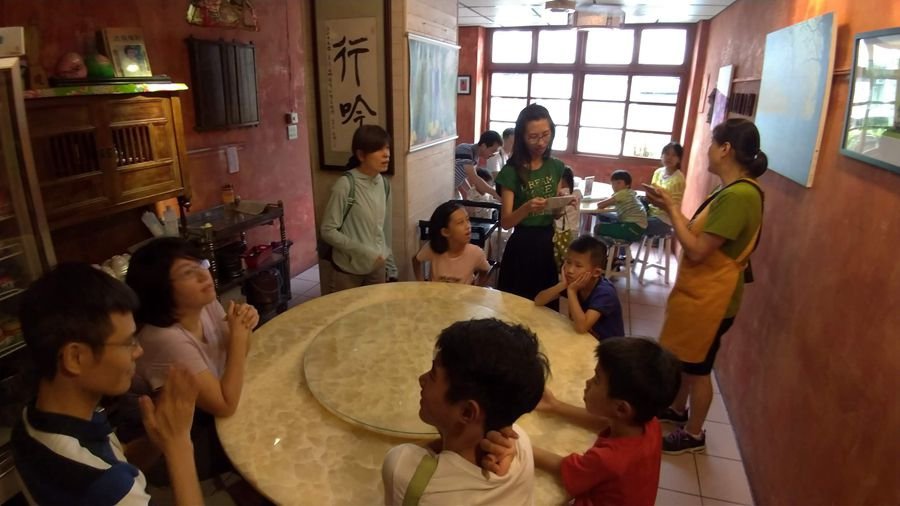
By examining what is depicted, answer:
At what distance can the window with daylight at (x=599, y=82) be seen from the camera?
22.3ft

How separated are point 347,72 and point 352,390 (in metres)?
2.03

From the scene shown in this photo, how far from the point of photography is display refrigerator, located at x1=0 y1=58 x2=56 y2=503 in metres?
1.56

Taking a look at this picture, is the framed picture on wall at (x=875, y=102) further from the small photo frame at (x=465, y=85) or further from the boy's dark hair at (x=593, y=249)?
the small photo frame at (x=465, y=85)

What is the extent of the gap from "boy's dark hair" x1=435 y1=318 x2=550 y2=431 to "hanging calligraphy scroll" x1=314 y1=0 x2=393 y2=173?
85.8 inches

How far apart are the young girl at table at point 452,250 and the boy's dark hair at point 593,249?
631mm

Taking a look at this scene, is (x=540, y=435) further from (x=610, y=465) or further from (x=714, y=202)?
(x=714, y=202)

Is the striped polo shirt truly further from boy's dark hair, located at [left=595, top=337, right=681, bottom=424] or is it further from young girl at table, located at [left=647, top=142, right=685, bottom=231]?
young girl at table, located at [left=647, top=142, right=685, bottom=231]

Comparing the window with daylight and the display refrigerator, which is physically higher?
the window with daylight

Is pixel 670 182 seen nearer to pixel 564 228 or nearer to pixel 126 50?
pixel 564 228

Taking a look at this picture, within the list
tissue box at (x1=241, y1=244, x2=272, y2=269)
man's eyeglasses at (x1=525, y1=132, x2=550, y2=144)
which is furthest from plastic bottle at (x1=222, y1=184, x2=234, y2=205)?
man's eyeglasses at (x1=525, y1=132, x2=550, y2=144)

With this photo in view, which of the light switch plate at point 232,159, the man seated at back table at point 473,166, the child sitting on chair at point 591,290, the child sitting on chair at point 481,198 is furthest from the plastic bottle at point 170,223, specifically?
the child sitting on chair at point 591,290

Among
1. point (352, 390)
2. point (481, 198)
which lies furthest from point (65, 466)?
point (481, 198)

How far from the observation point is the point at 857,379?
1518 millimetres

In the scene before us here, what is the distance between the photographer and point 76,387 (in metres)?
0.99
